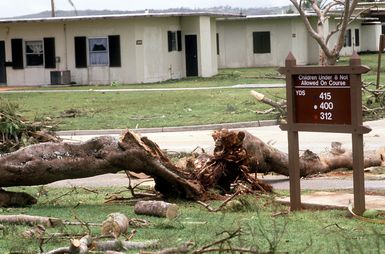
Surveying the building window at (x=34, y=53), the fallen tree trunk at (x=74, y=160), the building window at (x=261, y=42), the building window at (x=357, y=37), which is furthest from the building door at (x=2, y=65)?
the fallen tree trunk at (x=74, y=160)

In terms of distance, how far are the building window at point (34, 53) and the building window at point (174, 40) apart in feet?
20.2

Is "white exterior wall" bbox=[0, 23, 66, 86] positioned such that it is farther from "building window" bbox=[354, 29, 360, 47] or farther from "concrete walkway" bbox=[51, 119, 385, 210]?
"building window" bbox=[354, 29, 360, 47]

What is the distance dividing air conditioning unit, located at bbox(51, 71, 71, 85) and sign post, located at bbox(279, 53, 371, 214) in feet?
111

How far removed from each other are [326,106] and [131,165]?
248cm

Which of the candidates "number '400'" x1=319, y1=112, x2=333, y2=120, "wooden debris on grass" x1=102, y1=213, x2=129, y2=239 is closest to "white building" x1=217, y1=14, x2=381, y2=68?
"number '400'" x1=319, y1=112, x2=333, y2=120

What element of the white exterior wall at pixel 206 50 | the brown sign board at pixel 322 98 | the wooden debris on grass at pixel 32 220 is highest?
the white exterior wall at pixel 206 50

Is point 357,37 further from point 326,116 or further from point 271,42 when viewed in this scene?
point 326,116

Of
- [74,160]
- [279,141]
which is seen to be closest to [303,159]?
[74,160]

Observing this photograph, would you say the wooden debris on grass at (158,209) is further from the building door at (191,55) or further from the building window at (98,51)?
the building door at (191,55)

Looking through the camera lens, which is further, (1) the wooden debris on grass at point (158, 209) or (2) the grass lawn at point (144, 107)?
(2) the grass lawn at point (144, 107)

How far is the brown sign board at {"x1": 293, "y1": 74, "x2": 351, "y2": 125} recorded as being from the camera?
406 inches

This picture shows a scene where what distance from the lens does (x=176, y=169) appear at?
11719mm

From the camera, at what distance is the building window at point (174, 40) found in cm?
4556

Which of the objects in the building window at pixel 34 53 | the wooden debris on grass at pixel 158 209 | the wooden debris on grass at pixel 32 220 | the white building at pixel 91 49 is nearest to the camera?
the wooden debris on grass at pixel 32 220
